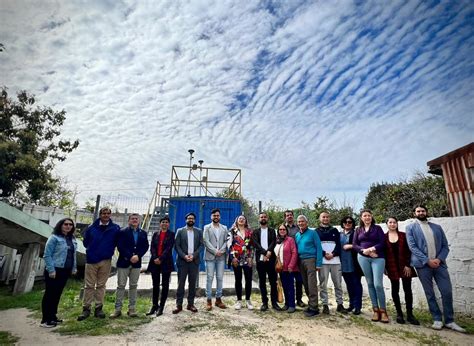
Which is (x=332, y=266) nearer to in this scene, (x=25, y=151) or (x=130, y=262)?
(x=130, y=262)

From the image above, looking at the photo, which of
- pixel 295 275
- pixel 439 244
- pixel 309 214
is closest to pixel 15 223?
pixel 295 275

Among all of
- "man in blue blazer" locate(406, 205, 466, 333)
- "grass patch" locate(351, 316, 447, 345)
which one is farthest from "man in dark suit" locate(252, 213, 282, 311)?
"man in blue blazer" locate(406, 205, 466, 333)

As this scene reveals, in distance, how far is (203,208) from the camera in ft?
35.1

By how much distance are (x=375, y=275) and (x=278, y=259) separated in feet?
5.48

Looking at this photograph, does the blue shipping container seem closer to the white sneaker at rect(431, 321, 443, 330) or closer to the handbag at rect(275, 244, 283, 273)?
the handbag at rect(275, 244, 283, 273)

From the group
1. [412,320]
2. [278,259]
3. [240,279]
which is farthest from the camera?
[240,279]

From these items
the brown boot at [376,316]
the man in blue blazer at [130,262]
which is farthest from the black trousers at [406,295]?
the man in blue blazer at [130,262]

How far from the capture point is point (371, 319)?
458 centimetres

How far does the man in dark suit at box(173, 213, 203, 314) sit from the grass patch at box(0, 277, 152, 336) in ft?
2.55

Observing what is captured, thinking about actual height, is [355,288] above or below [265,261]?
below

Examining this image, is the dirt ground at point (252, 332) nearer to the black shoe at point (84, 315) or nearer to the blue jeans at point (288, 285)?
the blue jeans at point (288, 285)

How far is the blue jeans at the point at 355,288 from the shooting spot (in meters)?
4.94

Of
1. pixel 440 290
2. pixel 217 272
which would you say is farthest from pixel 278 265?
pixel 440 290

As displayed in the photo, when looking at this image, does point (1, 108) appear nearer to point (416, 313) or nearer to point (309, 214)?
point (309, 214)
